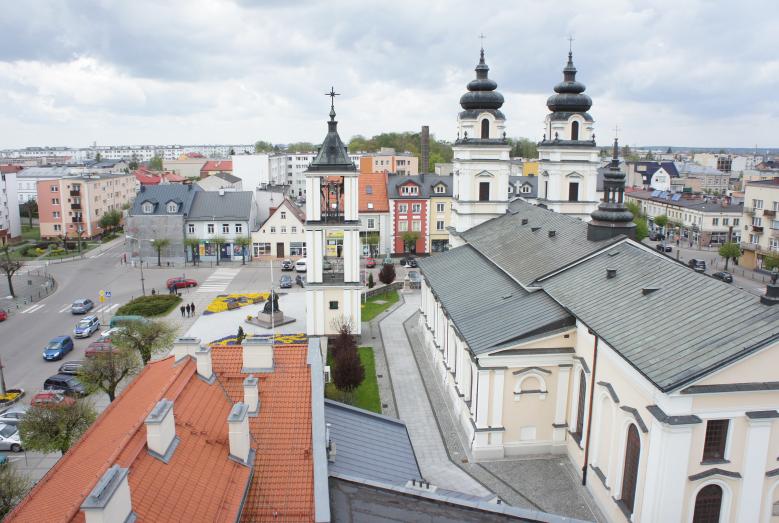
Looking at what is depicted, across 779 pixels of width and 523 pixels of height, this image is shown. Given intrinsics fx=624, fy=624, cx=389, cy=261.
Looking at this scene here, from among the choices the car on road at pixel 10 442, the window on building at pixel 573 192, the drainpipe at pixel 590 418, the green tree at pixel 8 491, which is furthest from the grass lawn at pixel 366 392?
the window on building at pixel 573 192

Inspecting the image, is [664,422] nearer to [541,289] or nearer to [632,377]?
[632,377]

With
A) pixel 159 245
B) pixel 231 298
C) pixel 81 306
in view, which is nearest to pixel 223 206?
pixel 159 245

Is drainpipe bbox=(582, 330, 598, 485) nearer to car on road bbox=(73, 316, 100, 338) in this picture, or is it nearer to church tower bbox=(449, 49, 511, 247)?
church tower bbox=(449, 49, 511, 247)

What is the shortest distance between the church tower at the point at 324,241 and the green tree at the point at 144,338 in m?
7.56

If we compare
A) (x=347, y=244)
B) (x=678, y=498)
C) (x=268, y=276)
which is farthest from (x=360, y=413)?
(x=268, y=276)

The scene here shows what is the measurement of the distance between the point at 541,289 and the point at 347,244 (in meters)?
11.3

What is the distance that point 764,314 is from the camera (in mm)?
15305

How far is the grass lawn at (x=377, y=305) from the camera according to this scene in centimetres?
4069

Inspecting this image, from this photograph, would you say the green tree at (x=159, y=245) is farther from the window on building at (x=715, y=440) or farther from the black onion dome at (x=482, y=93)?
the window on building at (x=715, y=440)

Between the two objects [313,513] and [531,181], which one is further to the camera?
[531,181]

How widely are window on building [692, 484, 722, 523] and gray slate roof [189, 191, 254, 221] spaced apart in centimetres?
4881

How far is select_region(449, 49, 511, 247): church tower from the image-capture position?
117 feet

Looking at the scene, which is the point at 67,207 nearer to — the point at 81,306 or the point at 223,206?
the point at 223,206

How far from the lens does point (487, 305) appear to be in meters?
25.5
